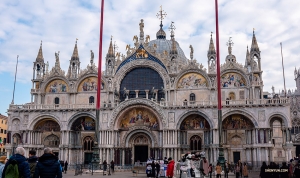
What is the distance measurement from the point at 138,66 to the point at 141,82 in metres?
2.16

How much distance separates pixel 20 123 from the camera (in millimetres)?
42906

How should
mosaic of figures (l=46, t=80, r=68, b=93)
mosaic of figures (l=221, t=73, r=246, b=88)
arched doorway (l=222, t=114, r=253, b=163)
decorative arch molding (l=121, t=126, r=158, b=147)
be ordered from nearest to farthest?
1. arched doorway (l=222, t=114, r=253, b=163)
2. decorative arch molding (l=121, t=126, r=158, b=147)
3. mosaic of figures (l=221, t=73, r=246, b=88)
4. mosaic of figures (l=46, t=80, r=68, b=93)

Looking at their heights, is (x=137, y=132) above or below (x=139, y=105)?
below

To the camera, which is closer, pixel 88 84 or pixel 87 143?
pixel 87 143

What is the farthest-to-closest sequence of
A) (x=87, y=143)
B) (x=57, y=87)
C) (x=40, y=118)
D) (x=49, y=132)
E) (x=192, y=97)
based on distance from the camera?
(x=57, y=87)
(x=49, y=132)
(x=87, y=143)
(x=40, y=118)
(x=192, y=97)

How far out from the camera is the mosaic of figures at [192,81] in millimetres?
41375

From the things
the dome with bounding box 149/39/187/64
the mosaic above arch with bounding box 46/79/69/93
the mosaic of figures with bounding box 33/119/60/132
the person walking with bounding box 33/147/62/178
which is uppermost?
the dome with bounding box 149/39/187/64

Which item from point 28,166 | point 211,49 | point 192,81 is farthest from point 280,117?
point 28,166

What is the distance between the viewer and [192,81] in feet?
136

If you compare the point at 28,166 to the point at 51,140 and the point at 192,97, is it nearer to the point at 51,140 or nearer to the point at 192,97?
the point at 192,97

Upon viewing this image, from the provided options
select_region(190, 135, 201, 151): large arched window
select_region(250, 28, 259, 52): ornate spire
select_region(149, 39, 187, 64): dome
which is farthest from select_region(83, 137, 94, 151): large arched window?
select_region(149, 39, 187, 64): dome

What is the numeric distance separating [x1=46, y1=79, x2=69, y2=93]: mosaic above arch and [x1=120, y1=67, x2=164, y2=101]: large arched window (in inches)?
315

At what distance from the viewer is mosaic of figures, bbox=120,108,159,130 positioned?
134ft

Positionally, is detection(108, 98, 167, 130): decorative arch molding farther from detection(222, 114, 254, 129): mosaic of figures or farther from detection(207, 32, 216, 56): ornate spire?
detection(207, 32, 216, 56): ornate spire
